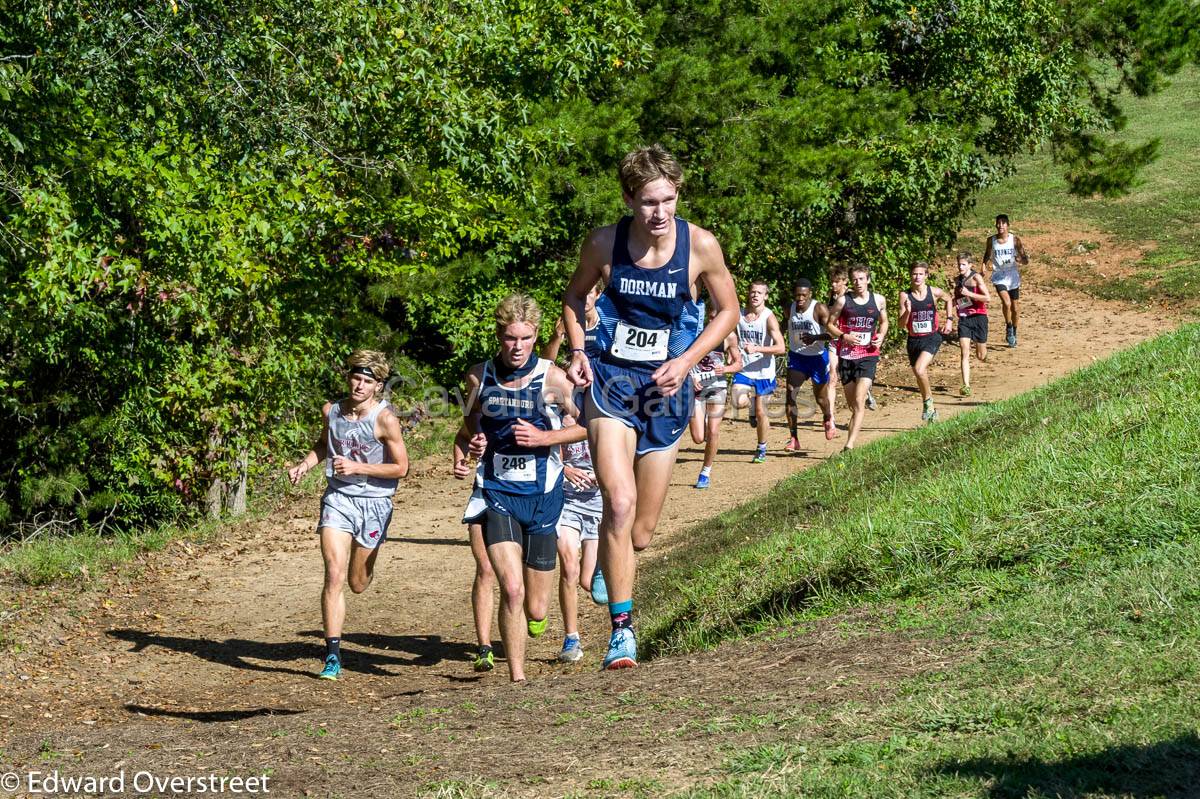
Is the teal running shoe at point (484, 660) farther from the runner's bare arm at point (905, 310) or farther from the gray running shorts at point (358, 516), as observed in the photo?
the runner's bare arm at point (905, 310)

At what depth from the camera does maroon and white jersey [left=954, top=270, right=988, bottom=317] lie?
18.4 m

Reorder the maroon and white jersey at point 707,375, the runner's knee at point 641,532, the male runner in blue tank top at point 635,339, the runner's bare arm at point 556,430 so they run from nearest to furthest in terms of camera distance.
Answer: the male runner in blue tank top at point 635,339, the runner's knee at point 641,532, the runner's bare arm at point 556,430, the maroon and white jersey at point 707,375

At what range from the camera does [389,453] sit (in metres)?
8.52

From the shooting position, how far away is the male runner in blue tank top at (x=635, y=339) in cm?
656

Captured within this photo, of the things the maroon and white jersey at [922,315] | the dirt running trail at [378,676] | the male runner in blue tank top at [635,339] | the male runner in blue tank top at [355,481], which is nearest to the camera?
A: the dirt running trail at [378,676]

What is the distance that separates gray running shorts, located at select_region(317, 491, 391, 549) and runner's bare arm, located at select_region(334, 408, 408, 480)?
19cm

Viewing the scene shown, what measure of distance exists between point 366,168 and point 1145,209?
26294 millimetres

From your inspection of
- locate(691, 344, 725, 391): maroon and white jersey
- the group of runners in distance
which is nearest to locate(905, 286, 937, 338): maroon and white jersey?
locate(691, 344, 725, 391): maroon and white jersey

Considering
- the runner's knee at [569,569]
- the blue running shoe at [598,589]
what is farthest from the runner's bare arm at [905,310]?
the runner's knee at [569,569]

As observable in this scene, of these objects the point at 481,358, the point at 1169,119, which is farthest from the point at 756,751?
the point at 1169,119

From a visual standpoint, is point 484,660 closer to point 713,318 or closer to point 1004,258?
point 713,318

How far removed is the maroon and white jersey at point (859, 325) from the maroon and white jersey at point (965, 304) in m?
4.12

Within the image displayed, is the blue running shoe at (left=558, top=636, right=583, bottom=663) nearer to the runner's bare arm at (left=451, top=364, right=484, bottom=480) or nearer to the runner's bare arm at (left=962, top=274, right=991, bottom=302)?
the runner's bare arm at (left=451, top=364, right=484, bottom=480)

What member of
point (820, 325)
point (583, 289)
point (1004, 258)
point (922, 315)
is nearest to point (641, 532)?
point (583, 289)
